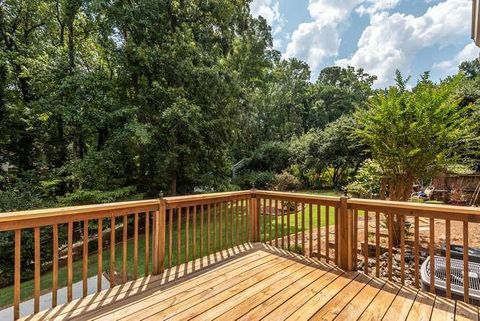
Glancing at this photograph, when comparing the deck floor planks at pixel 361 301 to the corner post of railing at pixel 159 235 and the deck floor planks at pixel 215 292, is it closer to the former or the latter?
the deck floor planks at pixel 215 292

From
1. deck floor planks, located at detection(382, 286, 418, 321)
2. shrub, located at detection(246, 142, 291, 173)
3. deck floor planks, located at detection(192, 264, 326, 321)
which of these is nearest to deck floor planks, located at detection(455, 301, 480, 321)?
deck floor planks, located at detection(382, 286, 418, 321)

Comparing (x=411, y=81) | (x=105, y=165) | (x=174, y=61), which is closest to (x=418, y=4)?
(x=411, y=81)

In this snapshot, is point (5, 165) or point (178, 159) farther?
point (5, 165)

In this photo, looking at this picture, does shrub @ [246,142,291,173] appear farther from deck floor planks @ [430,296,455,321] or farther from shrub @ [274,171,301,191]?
deck floor planks @ [430,296,455,321]

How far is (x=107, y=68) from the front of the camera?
937cm

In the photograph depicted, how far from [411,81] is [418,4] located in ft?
21.0

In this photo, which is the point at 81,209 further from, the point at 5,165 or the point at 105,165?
the point at 5,165

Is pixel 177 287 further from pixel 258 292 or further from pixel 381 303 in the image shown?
pixel 381 303

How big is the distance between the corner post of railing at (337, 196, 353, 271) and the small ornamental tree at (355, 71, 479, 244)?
236 cm

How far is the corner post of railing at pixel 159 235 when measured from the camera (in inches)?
113

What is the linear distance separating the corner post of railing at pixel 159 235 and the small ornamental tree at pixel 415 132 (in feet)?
13.2

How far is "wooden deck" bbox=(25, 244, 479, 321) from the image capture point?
6.79ft

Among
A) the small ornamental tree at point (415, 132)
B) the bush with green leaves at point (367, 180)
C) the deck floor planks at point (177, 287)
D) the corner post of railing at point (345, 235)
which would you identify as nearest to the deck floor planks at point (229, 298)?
the deck floor planks at point (177, 287)

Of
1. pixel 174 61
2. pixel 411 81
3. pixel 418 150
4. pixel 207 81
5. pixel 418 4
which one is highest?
pixel 418 4
